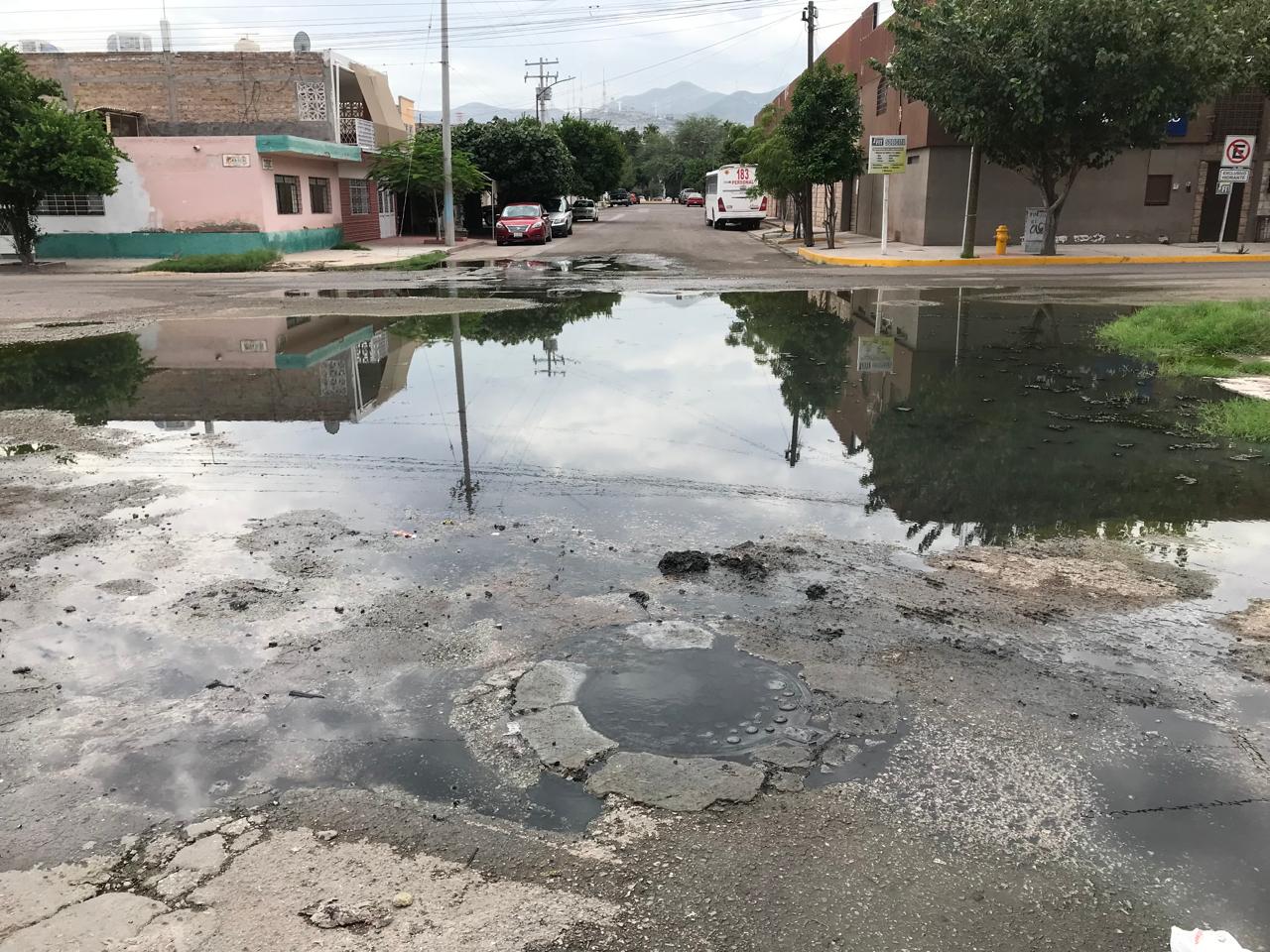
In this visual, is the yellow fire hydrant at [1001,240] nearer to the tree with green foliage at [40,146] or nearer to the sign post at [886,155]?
the sign post at [886,155]

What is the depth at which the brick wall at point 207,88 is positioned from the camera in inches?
1543

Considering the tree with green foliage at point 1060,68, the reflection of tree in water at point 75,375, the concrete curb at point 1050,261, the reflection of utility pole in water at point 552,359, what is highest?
the tree with green foliage at point 1060,68

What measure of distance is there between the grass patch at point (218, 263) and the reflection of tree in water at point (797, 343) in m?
16.6

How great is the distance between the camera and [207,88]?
39.6m

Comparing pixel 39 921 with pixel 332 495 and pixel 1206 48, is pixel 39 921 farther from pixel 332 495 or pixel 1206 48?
pixel 1206 48

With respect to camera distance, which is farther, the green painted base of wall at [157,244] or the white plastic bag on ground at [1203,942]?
the green painted base of wall at [157,244]

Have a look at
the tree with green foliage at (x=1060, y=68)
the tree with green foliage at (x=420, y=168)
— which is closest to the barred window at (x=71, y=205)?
the tree with green foliage at (x=420, y=168)

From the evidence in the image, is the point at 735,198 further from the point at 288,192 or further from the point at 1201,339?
the point at 1201,339

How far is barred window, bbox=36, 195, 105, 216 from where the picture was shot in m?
34.2

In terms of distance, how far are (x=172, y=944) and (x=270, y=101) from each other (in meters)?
42.0

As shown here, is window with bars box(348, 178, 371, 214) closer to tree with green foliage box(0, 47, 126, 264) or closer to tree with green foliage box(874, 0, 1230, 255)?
tree with green foliage box(0, 47, 126, 264)

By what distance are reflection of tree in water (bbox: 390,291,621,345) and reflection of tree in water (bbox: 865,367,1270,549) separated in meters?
7.35

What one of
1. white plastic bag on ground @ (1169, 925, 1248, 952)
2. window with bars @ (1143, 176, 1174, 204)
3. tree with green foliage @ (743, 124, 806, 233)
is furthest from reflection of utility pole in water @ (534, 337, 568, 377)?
window with bars @ (1143, 176, 1174, 204)

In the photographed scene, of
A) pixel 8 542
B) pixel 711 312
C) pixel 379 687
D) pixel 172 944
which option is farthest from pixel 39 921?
pixel 711 312
